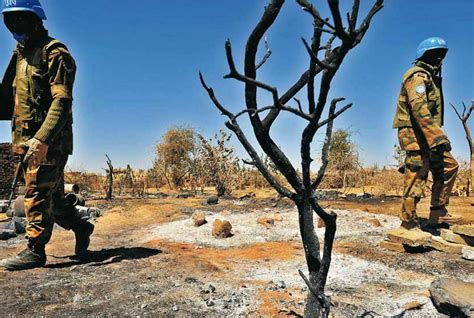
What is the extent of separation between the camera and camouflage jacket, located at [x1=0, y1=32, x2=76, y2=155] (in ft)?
10.8

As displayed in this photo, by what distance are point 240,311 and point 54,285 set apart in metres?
1.36

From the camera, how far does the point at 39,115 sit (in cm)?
339

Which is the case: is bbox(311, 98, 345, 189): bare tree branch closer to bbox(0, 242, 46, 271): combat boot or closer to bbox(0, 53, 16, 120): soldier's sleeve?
bbox(0, 242, 46, 271): combat boot

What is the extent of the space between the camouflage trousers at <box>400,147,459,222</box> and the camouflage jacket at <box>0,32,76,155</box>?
→ 3247 mm

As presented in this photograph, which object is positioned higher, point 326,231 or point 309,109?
point 309,109

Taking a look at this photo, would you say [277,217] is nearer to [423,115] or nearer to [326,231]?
[423,115]

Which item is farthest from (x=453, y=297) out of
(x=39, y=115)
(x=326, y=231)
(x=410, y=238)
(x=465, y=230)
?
(x=39, y=115)

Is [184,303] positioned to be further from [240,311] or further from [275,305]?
[275,305]

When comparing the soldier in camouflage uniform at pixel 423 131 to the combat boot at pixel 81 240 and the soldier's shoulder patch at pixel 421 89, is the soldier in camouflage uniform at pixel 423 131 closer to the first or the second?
the soldier's shoulder patch at pixel 421 89

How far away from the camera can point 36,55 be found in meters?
3.38

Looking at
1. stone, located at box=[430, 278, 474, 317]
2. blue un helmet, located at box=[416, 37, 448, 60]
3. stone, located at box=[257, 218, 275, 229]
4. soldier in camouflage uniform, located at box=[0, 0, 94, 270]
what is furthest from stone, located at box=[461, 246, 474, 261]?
soldier in camouflage uniform, located at box=[0, 0, 94, 270]

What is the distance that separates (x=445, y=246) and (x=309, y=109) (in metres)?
3.04

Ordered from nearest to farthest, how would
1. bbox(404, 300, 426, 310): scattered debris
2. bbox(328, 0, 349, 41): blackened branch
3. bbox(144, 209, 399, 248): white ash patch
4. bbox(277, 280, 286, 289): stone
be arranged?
bbox(328, 0, 349, 41): blackened branch
bbox(404, 300, 426, 310): scattered debris
bbox(277, 280, 286, 289): stone
bbox(144, 209, 399, 248): white ash patch

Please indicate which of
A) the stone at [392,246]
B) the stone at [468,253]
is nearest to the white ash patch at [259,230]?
the stone at [392,246]
